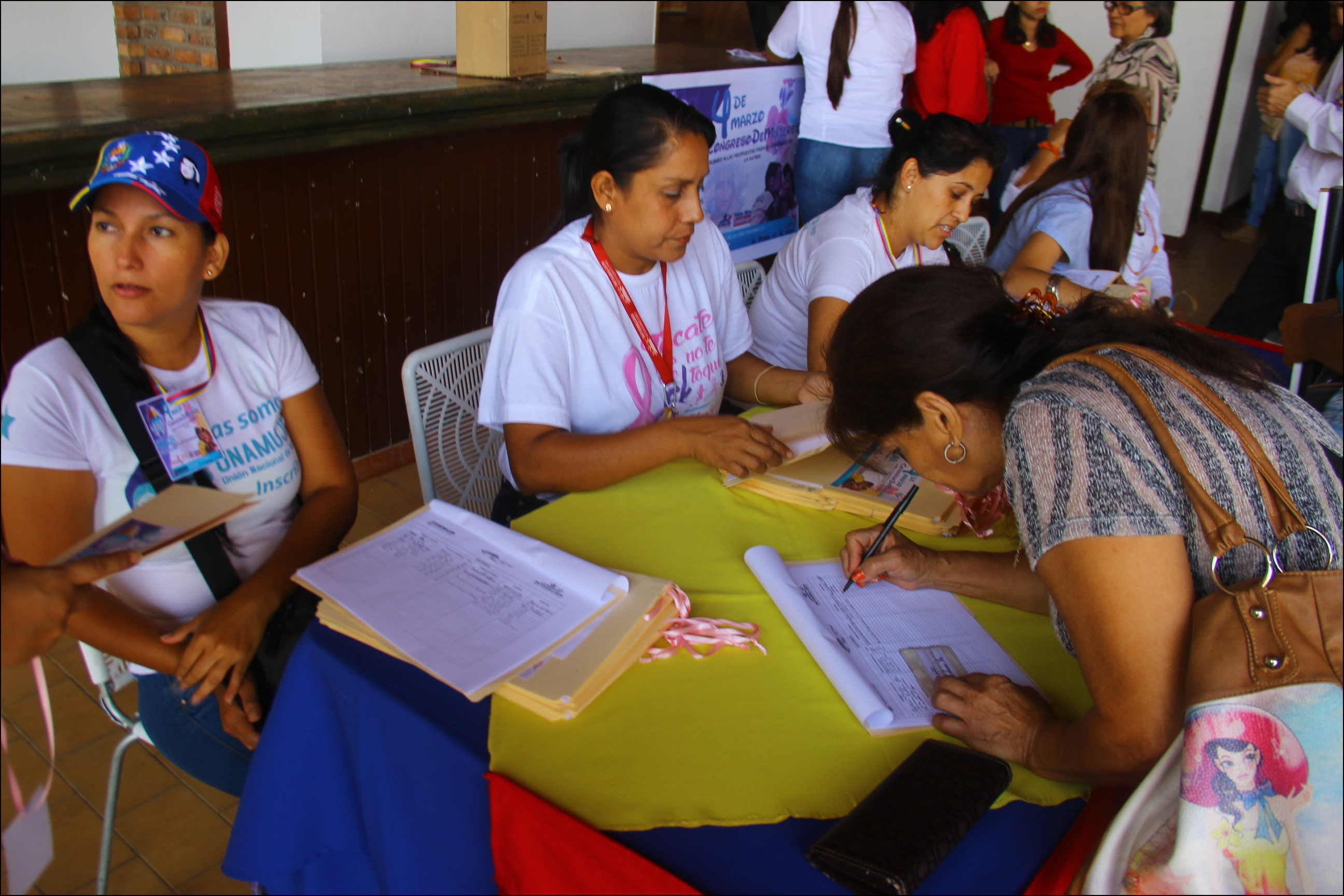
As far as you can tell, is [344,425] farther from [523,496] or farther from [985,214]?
[985,214]

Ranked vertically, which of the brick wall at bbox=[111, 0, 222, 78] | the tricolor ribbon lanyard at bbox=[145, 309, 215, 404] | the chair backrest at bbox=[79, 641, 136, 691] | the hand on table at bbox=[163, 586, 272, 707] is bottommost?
the chair backrest at bbox=[79, 641, 136, 691]

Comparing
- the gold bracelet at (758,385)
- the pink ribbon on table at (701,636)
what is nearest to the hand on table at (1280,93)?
the gold bracelet at (758,385)

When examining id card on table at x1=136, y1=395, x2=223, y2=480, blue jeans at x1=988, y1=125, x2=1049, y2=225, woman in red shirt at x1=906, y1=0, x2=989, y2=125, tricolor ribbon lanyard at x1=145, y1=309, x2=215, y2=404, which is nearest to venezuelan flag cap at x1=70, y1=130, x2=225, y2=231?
tricolor ribbon lanyard at x1=145, y1=309, x2=215, y2=404

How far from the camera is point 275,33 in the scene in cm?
342

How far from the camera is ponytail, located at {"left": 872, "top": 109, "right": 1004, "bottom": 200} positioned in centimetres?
233

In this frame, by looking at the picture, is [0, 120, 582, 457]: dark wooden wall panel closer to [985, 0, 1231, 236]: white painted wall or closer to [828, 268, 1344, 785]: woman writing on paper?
[828, 268, 1344, 785]: woman writing on paper

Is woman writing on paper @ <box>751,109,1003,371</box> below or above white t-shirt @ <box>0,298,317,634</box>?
above

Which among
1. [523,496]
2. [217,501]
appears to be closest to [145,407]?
→ [217,501]

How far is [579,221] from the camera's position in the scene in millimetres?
1917

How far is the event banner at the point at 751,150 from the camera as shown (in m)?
3.92

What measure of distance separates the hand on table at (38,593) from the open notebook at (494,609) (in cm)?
23

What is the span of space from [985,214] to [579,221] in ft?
21.2

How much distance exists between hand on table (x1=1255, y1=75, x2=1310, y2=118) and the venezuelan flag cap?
13.5ft

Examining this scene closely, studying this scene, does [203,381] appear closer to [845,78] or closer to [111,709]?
[111,709]
